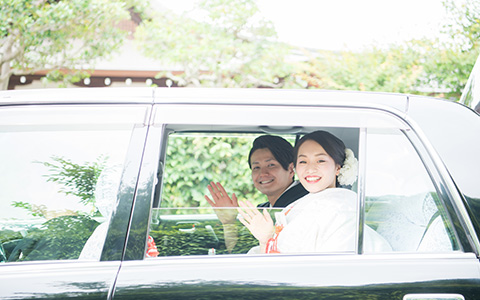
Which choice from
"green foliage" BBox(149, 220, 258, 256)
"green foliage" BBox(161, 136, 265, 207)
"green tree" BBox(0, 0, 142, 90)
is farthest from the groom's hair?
"green tree" BBox(0, 0, 142, 90)

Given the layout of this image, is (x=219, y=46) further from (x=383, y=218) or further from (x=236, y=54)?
(x=383, y=218)

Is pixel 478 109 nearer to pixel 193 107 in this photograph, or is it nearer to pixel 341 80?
pixel 193 107

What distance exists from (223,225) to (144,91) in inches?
25.3

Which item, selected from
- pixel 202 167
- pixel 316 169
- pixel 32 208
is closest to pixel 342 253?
pixel 316 169

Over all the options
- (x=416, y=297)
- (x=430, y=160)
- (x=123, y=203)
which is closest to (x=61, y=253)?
(x=123, y=203)

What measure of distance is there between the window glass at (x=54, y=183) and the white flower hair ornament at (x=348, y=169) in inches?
44.6

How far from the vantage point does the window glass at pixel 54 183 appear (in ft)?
6.38

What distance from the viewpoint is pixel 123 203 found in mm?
1780

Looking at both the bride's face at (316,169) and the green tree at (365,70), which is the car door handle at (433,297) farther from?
the green tree at (365,70)

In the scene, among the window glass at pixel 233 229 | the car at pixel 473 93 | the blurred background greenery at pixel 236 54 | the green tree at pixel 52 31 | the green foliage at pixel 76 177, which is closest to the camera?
the window glass at pixel 233 229

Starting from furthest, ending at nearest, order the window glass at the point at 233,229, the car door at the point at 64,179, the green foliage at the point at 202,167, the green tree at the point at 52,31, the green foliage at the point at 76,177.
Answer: the green tree at the point at 52,31, the green foliage at the point at 202,167, the green foliage at the point at 76,177, the window glass at the point at 233,229, the car door at the point at 64,179

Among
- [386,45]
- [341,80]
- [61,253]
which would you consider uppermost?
[386,45]

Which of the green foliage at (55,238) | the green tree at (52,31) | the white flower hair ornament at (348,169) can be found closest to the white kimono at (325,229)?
the white flower hair ornament at (348,169)

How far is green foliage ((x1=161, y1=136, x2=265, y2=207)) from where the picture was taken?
3.56 meters
